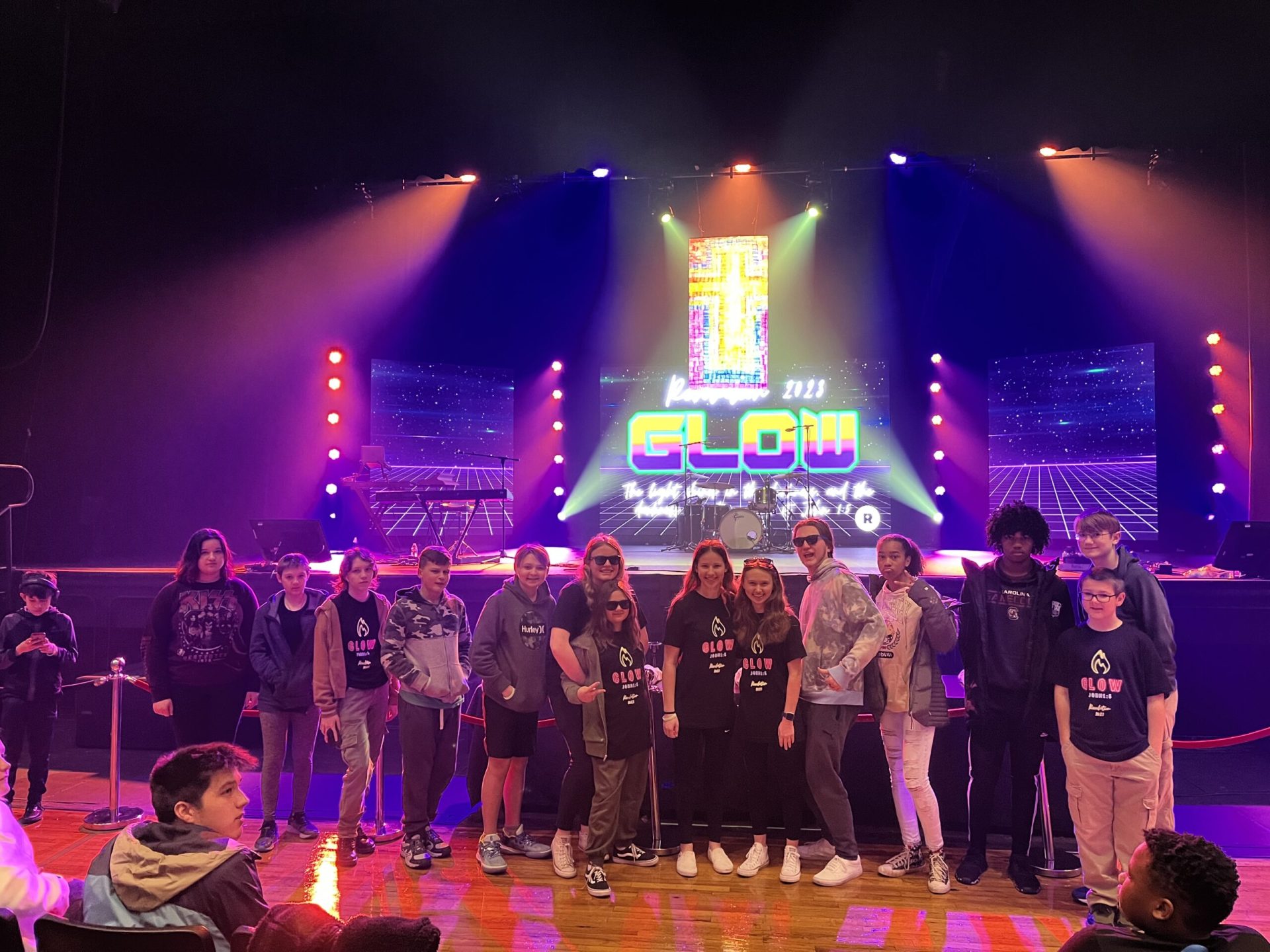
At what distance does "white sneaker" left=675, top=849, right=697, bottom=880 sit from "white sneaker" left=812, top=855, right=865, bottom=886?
599mm

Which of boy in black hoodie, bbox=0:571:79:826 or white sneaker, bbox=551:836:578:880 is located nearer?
white sneaker, bbox=551:836:578:880

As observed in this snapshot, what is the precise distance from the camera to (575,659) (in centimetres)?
412

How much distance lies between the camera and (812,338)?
12406 millimetres

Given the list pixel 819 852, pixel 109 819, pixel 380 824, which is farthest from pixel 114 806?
pixel 819 852

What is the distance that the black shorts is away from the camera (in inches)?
169

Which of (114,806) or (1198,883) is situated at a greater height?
(1198,883)

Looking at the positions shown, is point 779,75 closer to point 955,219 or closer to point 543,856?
point 543,856

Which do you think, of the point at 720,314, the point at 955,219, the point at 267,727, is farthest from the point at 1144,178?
the point at 267,727

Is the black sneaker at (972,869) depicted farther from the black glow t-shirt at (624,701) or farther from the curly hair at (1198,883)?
the curly hair at (1198,883)

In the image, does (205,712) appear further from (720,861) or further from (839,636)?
(839,636)

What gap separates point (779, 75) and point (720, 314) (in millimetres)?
6479

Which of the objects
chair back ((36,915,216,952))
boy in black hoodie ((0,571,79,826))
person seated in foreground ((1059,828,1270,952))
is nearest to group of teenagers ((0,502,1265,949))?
boy in black hoodie ((0,571,79,826))

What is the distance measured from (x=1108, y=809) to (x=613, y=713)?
89.7 inches

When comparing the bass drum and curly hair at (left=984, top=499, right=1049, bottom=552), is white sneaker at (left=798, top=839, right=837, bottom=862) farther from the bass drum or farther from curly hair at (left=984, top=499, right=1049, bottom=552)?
the bass drum
